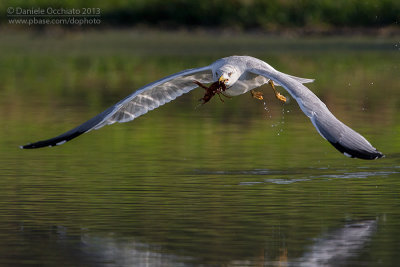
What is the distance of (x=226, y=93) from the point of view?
15031mm

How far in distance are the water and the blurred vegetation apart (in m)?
9.96

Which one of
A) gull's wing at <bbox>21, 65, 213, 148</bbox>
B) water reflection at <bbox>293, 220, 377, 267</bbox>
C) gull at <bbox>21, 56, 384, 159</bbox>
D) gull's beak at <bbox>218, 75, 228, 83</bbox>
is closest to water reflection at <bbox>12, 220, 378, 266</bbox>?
water reflection at <bbox>293, 220, 377, 267</bbox>

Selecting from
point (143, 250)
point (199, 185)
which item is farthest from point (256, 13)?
point (143, 250)

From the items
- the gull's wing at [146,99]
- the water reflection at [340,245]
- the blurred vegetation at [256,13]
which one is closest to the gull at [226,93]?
the gull's wing at [146,99]

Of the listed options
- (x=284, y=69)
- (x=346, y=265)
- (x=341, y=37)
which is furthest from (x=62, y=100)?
(x=346, y=265)

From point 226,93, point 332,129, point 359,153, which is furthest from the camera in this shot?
point 226,93

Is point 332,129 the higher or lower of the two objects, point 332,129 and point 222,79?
the lower

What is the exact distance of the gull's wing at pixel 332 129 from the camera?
12367mm

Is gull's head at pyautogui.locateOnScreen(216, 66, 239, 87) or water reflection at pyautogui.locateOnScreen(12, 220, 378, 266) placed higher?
gull's head at pyautogui.locateOnScreen(216, 66, 239, 87)

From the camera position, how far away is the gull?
1268cm

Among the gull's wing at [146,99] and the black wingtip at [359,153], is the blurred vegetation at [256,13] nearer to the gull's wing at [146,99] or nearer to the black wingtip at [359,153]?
the gull's wing at [146,99]

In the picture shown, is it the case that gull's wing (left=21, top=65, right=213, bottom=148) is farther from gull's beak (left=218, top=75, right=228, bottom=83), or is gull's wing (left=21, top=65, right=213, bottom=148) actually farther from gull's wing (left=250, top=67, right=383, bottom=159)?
gull's wing (left=250, top=67, right=383, bottom=159)

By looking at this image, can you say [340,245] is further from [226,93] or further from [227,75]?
[226,93]

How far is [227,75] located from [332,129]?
88.4 inches
